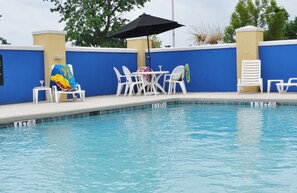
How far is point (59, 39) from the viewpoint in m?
12.3

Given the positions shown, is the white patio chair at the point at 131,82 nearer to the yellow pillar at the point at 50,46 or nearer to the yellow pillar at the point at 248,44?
the yellow pillar at the point at 50,46

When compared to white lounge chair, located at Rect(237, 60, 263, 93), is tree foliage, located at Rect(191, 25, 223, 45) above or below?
above

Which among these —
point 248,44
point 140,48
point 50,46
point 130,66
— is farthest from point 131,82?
point 248,44

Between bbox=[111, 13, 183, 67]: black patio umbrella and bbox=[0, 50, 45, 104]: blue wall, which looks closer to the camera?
bbox=[0, 50, 45, 104]: blue wall

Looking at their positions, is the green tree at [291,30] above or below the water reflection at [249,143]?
above

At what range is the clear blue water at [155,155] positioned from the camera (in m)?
4.41

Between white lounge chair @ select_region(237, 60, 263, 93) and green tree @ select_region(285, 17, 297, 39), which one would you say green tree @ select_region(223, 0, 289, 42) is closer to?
green tree @ select_region(285, 17, 297, 39)

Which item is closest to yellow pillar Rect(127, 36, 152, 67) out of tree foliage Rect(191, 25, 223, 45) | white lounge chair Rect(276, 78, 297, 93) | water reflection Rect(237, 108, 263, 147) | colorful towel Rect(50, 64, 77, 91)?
colorful towel Rect(50, 64, 77, 91)

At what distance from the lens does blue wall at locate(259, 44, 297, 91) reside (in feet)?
42.3

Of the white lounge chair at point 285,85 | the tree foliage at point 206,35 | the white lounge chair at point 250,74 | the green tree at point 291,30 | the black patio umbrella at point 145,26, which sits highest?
the green tree at point 291,30

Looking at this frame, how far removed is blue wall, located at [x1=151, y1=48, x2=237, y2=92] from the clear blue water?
4597 millimetres

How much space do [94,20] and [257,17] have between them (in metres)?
12.3

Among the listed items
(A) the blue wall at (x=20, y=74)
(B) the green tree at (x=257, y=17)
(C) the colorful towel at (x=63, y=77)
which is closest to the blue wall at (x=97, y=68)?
(A) the blue wall at (x=20, y=74)

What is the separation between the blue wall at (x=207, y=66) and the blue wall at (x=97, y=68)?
4.12ft
